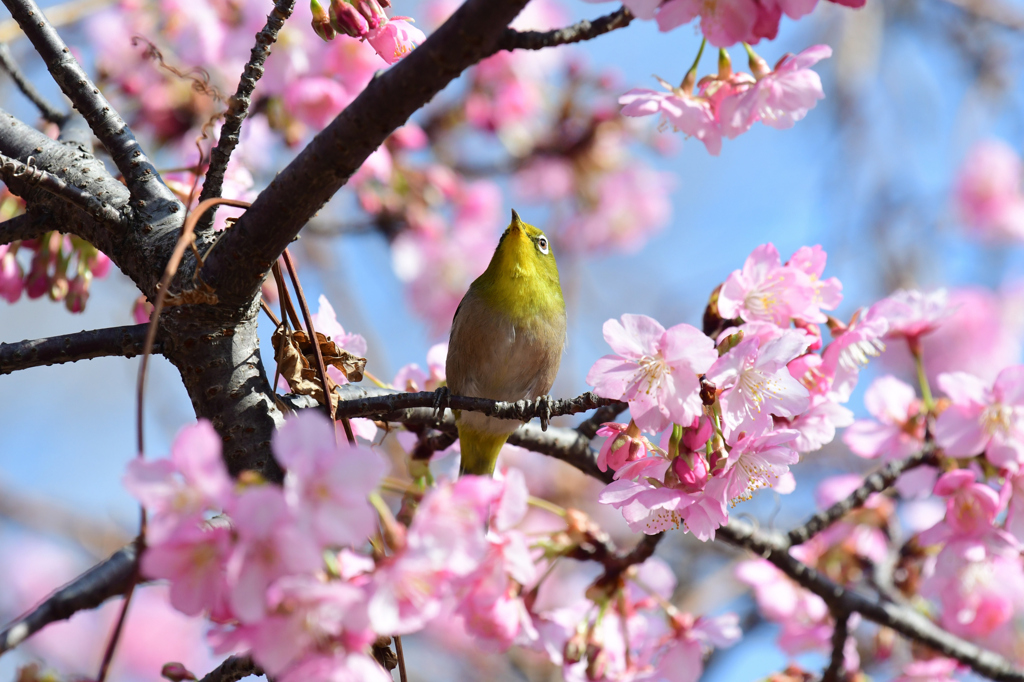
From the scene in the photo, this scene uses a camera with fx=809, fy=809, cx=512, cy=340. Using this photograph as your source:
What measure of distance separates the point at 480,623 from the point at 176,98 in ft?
11.3

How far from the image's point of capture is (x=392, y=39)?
5.92ft

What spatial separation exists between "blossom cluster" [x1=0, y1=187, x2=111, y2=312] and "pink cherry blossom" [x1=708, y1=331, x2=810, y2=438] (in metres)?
1.90

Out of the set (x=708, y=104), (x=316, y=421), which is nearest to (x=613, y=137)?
(x=708, y=104)

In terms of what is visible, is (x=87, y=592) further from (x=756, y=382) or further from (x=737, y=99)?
(x=737, y=99)

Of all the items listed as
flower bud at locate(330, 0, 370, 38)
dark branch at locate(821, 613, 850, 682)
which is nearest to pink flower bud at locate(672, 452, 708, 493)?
flower bud at locate(330, 0, 370, 38)

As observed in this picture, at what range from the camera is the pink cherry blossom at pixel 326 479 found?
107 centimetres

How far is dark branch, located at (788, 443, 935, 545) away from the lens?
8.57 feet

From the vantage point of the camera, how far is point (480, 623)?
6.68 ft

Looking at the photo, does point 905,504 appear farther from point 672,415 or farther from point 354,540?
point 354,540

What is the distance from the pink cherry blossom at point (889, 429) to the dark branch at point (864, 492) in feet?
0.19

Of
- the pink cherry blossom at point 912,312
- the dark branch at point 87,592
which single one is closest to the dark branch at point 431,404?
the dark branch at point 87,592

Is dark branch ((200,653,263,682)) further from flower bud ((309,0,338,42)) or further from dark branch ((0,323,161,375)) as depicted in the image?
flower bud ((309,0,338,42))

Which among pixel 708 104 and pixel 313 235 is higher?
pixel 313 235

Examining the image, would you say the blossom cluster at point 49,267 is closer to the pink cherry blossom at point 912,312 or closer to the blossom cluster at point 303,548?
the blossom cluster at point 303,548
